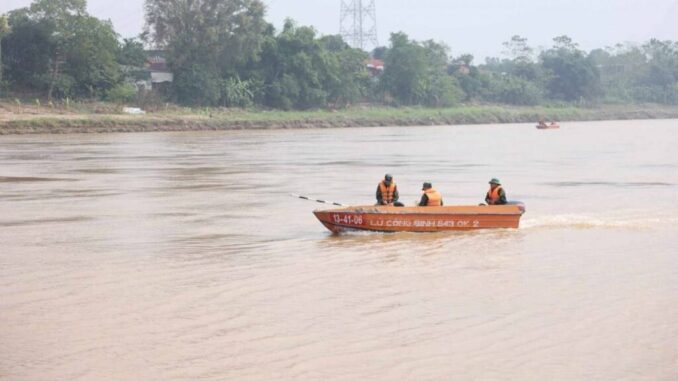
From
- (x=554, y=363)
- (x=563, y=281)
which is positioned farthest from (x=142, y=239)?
(x=554, y=363)

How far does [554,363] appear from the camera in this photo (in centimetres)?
995

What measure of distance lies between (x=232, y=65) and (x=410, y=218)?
5818 cm

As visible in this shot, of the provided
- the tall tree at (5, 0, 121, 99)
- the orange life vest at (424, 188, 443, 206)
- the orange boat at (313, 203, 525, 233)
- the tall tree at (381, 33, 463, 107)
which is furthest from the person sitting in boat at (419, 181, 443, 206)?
the tall tree at (381, 33, 463, 107)

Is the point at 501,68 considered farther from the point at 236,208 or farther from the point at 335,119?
the point at 236,208

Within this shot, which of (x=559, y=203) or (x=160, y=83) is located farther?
(x=160, y=83)

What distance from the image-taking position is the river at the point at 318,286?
33.1ft

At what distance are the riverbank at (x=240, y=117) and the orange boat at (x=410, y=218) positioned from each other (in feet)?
136

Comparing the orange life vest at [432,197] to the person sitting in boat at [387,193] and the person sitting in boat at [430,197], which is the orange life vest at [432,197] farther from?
the person sitting in boat at [387,193]

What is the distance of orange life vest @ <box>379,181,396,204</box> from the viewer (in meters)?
18.5

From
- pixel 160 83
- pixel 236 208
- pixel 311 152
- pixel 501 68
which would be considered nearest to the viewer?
pixel 236 208

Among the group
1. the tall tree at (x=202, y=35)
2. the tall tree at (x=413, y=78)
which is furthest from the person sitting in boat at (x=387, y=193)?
A: the tall tree at (x=413, y=78)

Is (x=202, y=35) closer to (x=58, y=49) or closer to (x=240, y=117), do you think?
(x=240, y=117)

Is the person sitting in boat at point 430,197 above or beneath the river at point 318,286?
above

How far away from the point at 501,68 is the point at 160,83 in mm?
71154
